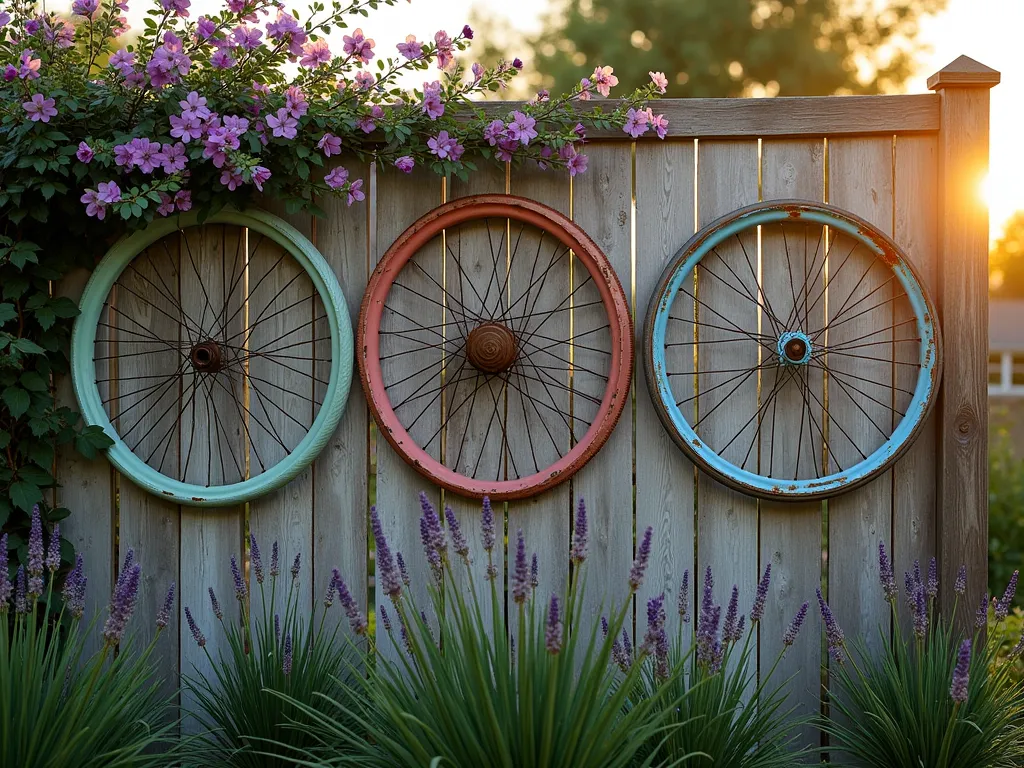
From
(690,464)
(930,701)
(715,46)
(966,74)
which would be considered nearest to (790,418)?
(690,464)

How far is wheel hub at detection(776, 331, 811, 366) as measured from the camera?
8.28ft

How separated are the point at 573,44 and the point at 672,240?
536 inches

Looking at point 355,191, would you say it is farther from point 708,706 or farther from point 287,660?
point 708,706

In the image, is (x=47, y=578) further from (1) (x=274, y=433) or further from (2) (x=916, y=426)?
(2) (x=916, y=426)

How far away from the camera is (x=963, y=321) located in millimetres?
2578

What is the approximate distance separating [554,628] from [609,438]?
3.80ft

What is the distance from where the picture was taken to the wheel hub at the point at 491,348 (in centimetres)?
256

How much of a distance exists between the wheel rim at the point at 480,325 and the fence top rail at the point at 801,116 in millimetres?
413

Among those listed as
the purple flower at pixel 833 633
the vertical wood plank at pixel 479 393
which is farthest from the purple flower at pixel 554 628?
the vertical wood plank at pixel 479 393

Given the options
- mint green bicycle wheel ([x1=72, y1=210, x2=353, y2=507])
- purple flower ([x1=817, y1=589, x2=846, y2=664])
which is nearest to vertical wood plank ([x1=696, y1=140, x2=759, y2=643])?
purple flower ([x1=817, y1=589, x2=846, y2=664])

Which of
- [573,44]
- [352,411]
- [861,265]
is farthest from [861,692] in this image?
[573,44]

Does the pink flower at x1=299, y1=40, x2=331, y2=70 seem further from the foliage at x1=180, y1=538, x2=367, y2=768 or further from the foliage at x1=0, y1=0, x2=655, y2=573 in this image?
the foliage at x1=180, y1=538, x2=367, y2=768

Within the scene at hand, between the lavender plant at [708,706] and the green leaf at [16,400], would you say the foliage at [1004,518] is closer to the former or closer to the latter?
Result: the lavender plant at [708,706]

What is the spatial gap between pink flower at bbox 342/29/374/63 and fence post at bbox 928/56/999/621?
163cm
